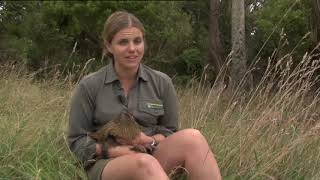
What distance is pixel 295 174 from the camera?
11.4 ft

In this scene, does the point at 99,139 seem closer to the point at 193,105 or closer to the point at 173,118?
the point at 173,118

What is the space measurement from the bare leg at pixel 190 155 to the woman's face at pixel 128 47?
1.50ft

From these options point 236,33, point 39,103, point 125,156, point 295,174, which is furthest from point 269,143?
point 236,33

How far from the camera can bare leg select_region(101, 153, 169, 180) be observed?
2.64 metres

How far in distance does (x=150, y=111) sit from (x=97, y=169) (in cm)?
44

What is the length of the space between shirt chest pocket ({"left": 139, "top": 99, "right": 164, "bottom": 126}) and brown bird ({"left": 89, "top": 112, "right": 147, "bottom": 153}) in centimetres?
10

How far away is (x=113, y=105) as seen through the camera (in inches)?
118

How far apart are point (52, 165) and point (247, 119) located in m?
1.39

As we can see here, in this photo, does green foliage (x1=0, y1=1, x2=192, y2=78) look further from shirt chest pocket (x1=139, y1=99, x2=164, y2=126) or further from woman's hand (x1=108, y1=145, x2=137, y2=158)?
woman's hand (x1=108, y1=145, x2=137, y2=158)

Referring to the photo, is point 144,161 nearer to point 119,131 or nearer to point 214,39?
point 119,131

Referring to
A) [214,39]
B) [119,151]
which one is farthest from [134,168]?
[214,39]

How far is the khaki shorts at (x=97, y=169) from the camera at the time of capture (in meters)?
2.82

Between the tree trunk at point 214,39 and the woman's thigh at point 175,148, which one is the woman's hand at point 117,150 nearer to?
the woman's thigh at point 175,148

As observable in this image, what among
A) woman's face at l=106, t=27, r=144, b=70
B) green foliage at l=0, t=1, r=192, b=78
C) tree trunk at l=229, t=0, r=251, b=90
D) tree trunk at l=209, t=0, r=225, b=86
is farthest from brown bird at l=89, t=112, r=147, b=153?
green foliage at l=0, t=1, r=192, b=78
